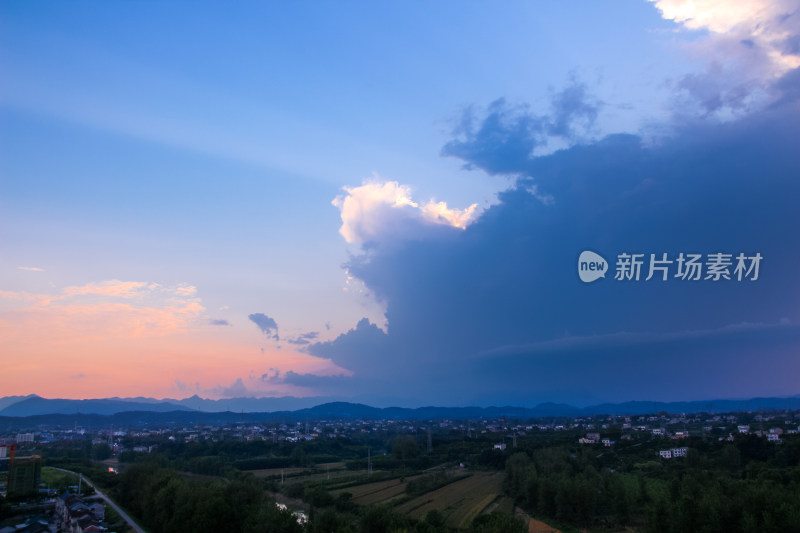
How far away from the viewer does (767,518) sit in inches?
659

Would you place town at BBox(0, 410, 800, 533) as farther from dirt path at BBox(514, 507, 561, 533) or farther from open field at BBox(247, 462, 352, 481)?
dirt path at BBox(514, 507, 561, 533)

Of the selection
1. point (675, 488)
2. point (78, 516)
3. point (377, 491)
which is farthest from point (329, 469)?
point (675, 488)

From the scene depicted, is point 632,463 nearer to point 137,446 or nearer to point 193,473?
point 193,473

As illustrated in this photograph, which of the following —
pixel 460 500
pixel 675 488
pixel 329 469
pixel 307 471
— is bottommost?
pixel 329 469

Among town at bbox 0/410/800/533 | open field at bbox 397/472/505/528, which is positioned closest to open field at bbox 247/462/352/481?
town at bbox 0/410/800/533

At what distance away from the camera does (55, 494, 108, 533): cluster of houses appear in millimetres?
24328

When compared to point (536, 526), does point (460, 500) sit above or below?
below

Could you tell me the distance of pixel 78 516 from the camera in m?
25.6

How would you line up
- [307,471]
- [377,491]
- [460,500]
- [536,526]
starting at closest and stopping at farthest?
[536,526] < [460,500] < [377,491] < [307,471]

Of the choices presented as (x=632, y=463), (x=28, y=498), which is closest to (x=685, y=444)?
(x=632, y=463)

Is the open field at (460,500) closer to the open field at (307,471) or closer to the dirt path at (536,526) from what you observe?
the dirt path at (536,526)

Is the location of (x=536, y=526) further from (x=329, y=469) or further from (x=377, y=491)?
(x=329, y=469)

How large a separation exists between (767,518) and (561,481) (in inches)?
566

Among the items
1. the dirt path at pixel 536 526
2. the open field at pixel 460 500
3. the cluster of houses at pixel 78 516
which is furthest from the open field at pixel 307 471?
the dirt path at pixel 536 526
